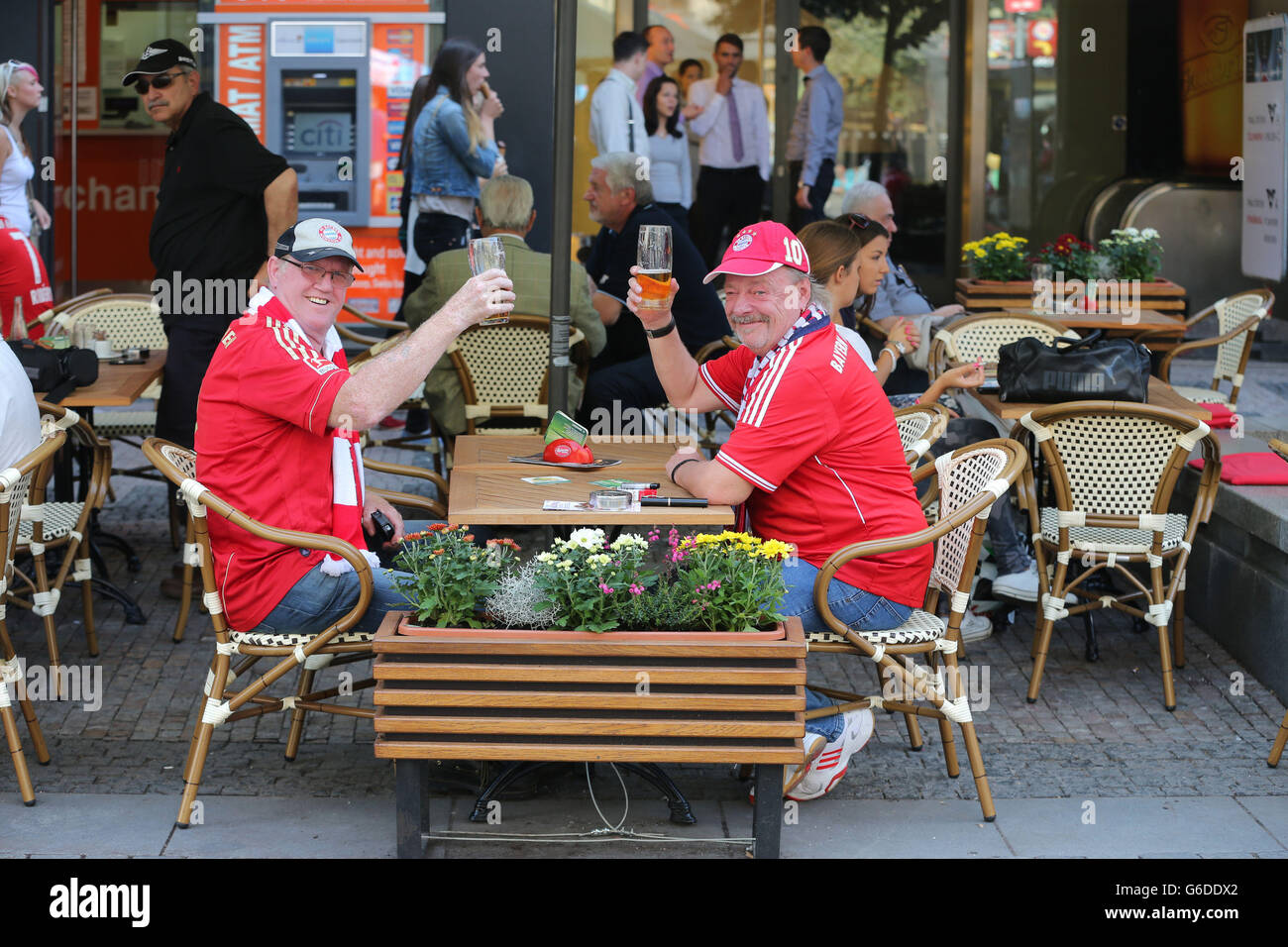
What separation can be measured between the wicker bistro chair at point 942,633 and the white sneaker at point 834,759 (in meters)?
0.07

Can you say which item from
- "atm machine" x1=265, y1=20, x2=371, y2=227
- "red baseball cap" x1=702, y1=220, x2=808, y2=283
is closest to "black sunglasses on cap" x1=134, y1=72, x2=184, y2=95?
"red baseball cap" x1=702, y1=220, x2=808, y2=283

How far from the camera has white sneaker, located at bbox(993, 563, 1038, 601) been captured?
232 inches

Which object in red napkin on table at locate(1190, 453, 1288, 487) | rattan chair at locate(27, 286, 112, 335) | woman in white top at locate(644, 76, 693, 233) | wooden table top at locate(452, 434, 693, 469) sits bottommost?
red napkin on table at locate(1190, 453, 1288, 487)

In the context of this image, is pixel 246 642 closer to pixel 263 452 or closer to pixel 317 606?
pixel 317 606

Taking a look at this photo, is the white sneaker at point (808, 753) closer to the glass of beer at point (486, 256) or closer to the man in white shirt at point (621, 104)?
the glass of beer at point (486, 256)

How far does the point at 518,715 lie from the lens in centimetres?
362

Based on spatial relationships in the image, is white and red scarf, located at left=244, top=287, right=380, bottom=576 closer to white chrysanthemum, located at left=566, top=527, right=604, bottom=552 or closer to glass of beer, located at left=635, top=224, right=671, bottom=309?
white chrysanthemum, located at left=566, top=527, right=604, bottom=552

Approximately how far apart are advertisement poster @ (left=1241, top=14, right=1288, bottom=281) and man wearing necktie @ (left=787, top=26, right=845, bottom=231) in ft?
9.51

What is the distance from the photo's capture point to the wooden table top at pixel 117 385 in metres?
5.53

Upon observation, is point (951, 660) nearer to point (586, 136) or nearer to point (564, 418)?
point (564, 418)

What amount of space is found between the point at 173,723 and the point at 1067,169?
30.8ft

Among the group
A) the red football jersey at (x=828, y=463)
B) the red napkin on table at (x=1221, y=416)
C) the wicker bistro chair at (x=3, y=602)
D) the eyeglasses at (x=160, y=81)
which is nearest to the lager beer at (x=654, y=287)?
the red football jersey at (x=828, y=463)

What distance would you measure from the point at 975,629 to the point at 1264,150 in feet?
21.7

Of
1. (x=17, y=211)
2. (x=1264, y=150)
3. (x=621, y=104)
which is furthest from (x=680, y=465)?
(x=1264, y=150)
